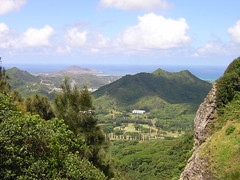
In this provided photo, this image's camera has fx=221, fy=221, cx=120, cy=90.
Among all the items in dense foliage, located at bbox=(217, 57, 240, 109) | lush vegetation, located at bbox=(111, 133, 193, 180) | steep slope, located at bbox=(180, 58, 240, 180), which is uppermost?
dense foliage, located at bbox=(217, 57, 240, 109)

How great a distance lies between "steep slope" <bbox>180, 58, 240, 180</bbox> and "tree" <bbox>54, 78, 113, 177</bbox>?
22.6 ft

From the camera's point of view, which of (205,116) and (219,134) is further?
(205,116)

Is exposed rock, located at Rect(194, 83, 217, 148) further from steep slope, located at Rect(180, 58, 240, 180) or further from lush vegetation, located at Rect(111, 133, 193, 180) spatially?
lush vegetation, located at Rect(111, 133, 193, 180)

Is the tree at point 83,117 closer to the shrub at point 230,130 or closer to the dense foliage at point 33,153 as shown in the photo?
the dense foliage at point 33,153

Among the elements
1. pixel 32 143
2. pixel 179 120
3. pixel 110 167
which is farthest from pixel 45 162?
pixel 179 120

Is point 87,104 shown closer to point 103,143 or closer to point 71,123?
point 71,123

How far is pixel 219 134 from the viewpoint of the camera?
1862 centimetres

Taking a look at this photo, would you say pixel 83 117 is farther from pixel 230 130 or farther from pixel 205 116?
pixel 205 116

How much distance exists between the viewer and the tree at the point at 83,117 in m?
13.7

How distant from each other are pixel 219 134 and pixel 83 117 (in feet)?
39.1

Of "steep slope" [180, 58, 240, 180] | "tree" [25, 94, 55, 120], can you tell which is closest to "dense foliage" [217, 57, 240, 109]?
"steep slope" [180, 58, 240, 180]

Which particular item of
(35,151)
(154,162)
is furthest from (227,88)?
(154,162)

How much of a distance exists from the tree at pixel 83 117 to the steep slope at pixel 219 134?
6.90 meters

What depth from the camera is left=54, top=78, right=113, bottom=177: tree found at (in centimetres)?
1370
